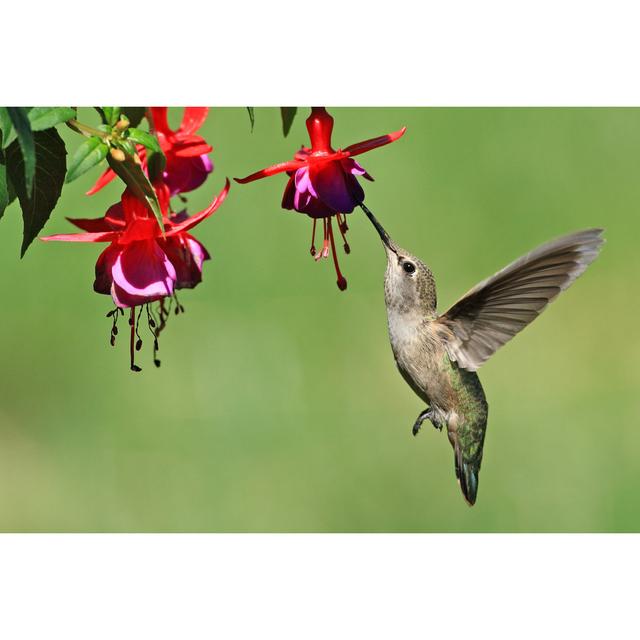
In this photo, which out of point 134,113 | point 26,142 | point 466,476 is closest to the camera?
point 26,142

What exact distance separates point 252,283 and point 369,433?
49 centimetres

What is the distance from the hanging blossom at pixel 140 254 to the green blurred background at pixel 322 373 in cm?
133

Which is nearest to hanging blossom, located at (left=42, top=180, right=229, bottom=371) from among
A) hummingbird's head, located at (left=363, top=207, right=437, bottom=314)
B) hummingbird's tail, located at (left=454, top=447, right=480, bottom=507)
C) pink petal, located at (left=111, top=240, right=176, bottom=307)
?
pink petal, located at (left=111, top=240, right=176, bottom=307)

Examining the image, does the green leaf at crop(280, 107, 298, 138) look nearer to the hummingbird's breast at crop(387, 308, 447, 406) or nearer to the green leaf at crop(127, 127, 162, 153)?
the green leaf at crop(127, 127, 162, 153)

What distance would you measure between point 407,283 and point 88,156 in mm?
376

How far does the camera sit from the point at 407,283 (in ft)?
3.12

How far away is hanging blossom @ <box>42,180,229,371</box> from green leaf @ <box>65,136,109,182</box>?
5 cm

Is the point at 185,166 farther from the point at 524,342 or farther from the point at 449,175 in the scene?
the point at 449,175

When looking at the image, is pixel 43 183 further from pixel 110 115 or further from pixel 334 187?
pixel 334 187

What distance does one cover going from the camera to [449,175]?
2803mm

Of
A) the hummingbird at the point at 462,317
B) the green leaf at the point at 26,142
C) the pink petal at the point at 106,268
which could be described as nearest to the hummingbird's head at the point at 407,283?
the hummingbird at the point at 462,317

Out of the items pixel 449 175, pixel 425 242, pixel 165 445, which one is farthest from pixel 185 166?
pixel 449 175

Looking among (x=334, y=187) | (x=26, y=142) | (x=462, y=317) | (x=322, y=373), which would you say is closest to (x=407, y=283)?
(x=462, y=317)

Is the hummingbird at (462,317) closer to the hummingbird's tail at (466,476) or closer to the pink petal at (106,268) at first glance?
the hummingbird's tail at (466,476)
